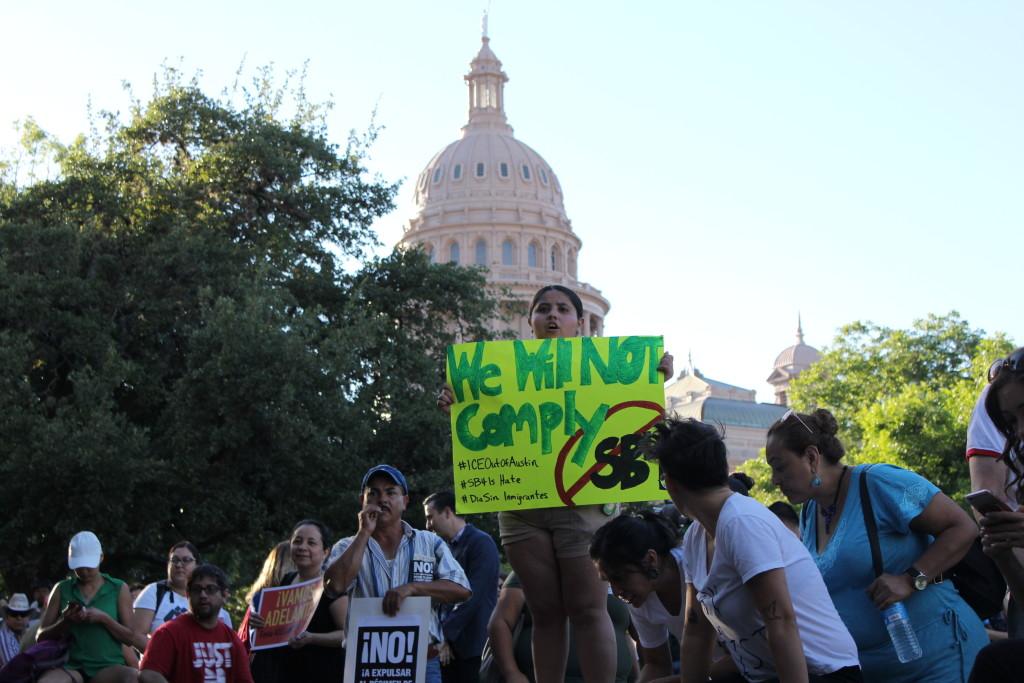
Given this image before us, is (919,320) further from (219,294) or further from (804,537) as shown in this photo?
(804,537)

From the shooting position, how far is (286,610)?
7.91 metres

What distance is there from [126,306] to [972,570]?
23368 mm

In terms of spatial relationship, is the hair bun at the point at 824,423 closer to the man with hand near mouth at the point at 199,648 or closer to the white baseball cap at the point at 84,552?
the man with hand near mouth at the point at 199,648

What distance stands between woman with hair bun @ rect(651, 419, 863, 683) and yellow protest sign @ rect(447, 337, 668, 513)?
144 cm

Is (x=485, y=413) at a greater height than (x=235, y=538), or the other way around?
(x=235, y=538)

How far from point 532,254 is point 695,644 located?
9930cm

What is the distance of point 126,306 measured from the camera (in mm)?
26938

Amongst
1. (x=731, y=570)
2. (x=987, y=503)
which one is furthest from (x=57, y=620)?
(x=987, y=503)

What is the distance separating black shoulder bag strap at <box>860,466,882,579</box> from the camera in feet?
17.6

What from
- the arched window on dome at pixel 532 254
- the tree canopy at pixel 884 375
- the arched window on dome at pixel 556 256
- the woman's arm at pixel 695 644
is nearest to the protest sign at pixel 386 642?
the woman's arm at pixel 695 644

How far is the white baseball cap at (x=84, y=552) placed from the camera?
991cm

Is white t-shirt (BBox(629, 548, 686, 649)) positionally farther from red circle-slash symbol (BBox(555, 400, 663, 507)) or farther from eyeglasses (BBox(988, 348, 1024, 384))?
eyeglasses (BBox(988, 348, 1024, 384))

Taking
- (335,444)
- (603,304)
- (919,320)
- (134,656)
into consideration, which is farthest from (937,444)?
(603,304)

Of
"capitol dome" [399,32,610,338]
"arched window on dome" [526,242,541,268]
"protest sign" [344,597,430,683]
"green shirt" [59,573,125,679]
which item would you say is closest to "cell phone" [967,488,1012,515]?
"protest sign" [344,597,430,683]
